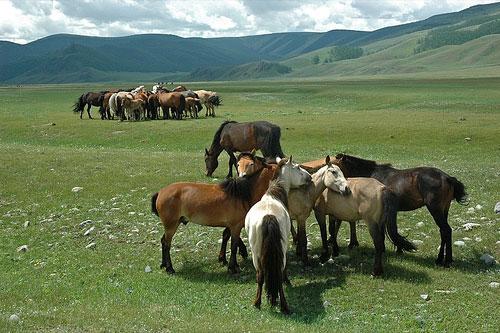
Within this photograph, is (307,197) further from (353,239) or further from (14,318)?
(14,318)

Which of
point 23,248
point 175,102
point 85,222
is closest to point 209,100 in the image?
point 175,102

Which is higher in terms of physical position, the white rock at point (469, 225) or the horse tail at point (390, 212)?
the horse tail at point (390, 212)

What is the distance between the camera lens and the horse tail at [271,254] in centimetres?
894

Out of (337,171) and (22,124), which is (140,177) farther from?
(22,124)

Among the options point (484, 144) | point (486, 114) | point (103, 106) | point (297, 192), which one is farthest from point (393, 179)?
point (103, 106)

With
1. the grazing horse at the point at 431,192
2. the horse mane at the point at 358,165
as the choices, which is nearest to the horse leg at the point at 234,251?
the horse mane at the point at 358,165

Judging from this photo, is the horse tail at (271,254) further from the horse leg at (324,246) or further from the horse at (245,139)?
the horse at (245,139)

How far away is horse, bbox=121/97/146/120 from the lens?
4241cm

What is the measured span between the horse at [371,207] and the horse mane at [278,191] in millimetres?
1282

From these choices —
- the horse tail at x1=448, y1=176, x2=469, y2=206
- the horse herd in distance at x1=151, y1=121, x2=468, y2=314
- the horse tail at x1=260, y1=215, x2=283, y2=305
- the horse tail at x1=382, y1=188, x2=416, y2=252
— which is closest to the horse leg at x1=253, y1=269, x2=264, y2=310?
the horse tail at x1=260, y1=215, x2=283, y2=305

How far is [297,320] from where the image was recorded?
8695 mm

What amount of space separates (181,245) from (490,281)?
23.3 feet

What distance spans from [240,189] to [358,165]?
125 inches

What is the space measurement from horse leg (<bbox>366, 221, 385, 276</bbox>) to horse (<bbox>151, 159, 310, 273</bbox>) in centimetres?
169
